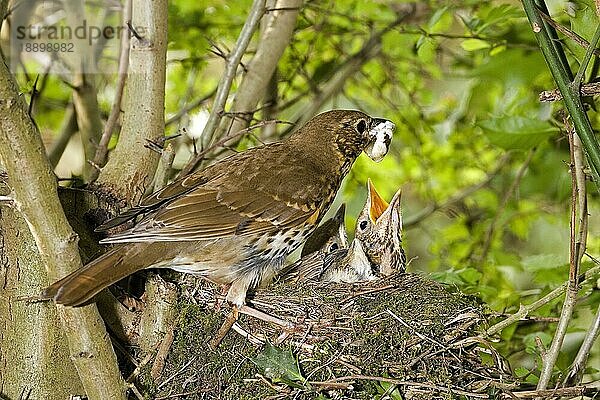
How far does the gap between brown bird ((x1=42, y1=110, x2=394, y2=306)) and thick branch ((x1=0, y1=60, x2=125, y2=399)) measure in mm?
114

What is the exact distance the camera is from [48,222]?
1512mm

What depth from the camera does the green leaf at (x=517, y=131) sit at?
2270 mm

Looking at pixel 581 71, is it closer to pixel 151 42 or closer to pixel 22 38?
pixel 151 42

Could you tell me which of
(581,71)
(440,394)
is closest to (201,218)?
(440,394)

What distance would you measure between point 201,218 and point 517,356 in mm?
1532

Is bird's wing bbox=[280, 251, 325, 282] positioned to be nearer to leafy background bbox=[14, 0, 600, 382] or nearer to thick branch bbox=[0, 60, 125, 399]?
leafy background bbox=[14, 0, 600, 382]

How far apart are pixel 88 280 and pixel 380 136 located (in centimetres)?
116

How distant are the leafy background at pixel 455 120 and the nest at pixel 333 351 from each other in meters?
0.26

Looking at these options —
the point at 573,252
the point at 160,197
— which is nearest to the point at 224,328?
the point at 160,197

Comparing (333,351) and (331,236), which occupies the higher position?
(333,351)

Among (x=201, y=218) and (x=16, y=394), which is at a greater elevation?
(x=201, y=218)

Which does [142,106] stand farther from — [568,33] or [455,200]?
[455,200]

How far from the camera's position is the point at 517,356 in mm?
2971

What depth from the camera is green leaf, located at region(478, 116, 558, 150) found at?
2.27 meters
